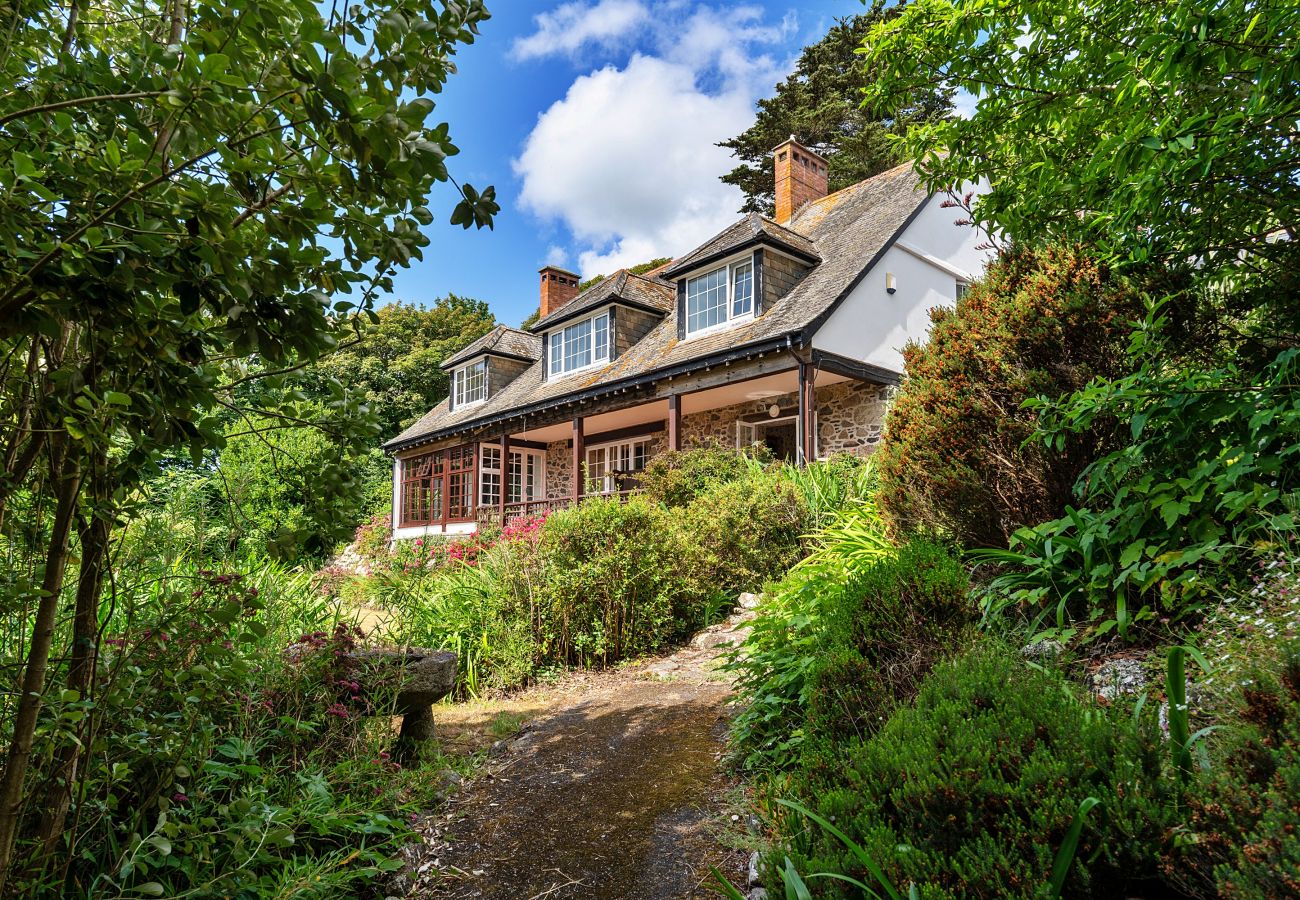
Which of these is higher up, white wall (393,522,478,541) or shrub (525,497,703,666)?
white wall (393,522,478,541)

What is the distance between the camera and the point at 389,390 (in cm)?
2900

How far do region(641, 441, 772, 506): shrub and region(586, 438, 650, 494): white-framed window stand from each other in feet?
17.7

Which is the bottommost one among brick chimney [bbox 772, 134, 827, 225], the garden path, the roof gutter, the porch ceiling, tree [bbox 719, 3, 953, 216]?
the garden path

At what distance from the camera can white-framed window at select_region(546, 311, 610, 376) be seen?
15.9 metres

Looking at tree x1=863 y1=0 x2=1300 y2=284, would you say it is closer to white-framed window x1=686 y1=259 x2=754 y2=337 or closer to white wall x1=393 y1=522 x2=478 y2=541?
white-framed window x1=686 y1=259 x2=754 y2=337

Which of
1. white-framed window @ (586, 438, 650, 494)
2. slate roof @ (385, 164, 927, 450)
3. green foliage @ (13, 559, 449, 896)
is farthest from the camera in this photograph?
white-framed window @ (586, 438, 650, 494)

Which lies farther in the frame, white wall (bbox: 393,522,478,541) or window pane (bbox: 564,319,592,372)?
white wall (bbox: 393,522,478,541)

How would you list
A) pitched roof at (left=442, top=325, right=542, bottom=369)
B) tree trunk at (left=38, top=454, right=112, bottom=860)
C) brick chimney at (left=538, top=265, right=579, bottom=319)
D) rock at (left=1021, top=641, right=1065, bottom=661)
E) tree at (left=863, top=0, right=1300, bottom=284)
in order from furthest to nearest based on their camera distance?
brick chimney at (left=538, top=265, right=579, bottom=319) < pitched roof at (left=442, top=325, right=542, bottom=369) < rock at (left=1021, top=641, right=1065, bottom=661) < tree at (left=863, top=0, right=1300, bottom=284) < tree trunk at (left=38, top=454, right=112, bottom=860)

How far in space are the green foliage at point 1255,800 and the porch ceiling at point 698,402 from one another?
9.65m

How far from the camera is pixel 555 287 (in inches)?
816

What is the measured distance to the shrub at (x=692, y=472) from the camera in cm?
977

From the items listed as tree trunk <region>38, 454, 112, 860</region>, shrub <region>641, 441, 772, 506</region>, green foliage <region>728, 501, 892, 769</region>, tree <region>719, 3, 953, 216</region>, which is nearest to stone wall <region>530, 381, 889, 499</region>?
shrub <region>641, 441, 772, 506</region>

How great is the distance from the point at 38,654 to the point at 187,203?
1343 millimetres

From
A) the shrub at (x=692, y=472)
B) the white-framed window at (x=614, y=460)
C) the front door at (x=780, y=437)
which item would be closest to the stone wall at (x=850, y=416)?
the front door at (x=780, y=437)
